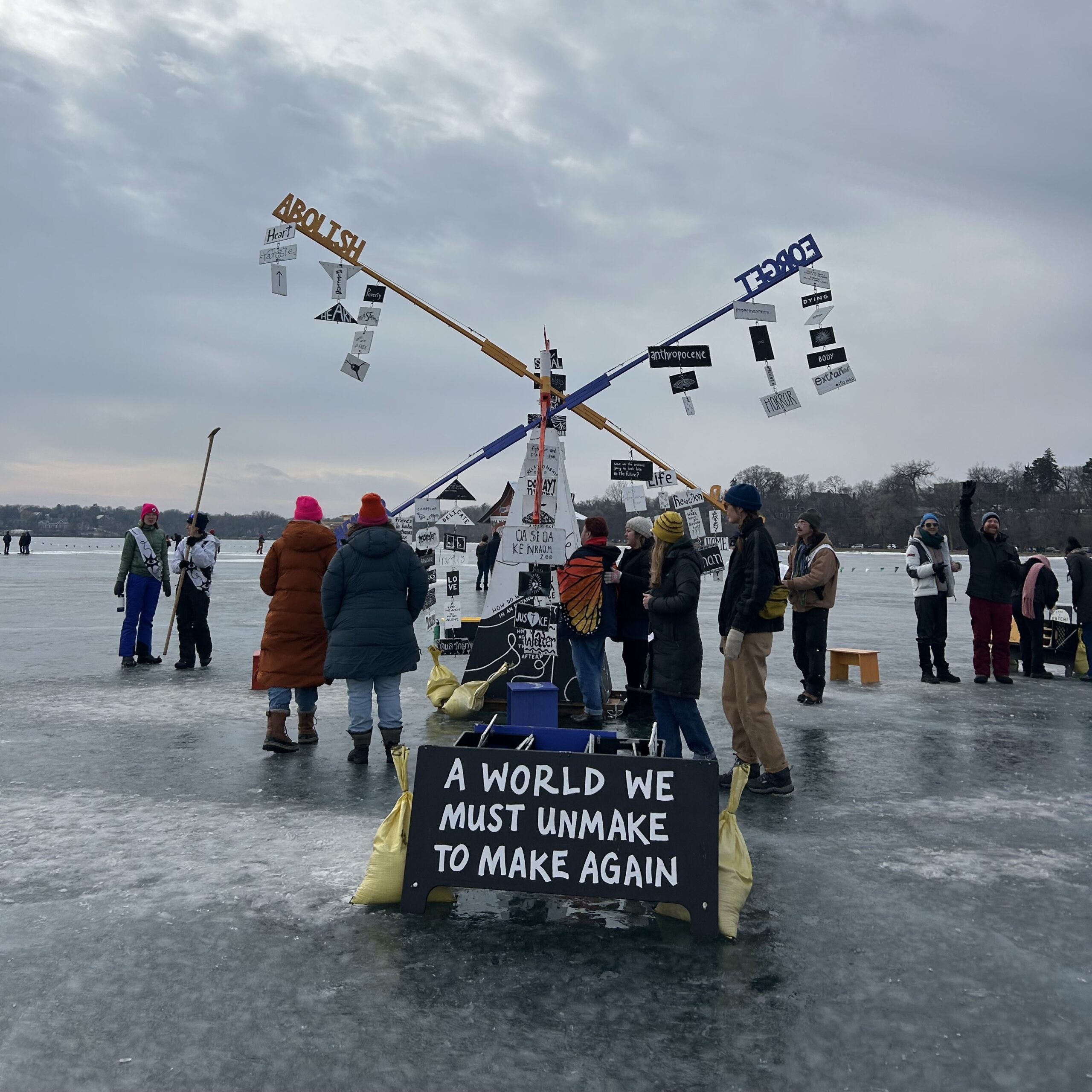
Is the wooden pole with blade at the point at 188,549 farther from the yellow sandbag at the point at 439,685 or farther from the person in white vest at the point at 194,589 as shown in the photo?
the yellow sandbag at the point at 439,685

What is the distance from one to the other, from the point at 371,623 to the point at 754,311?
4.54 meters

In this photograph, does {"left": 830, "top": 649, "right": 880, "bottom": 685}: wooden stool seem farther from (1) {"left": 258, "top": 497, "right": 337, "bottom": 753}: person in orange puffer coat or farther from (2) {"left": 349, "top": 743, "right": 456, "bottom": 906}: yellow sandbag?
(2) {"left": 349, "top": 743, "right": 456, "bottom": 906}: yellow sandbag

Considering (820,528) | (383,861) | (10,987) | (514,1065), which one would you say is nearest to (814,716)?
(820,528)

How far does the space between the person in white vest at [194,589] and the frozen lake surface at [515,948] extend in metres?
4.22

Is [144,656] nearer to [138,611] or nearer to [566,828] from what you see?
[138,611]

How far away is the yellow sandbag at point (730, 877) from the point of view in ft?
11.7

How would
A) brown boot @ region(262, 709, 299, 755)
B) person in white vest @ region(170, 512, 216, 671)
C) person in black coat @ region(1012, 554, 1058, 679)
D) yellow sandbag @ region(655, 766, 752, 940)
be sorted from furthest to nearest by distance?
person in black coat @ region(1012, 554, 1058, 679)
person in white vest @ region(170, 512, 216, 671)
brown boot @ region(262, 709, 299, 755)
yellow sandbag @ region(655, 766, 752, 940)

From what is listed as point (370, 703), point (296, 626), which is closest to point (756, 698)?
point (370, 703)

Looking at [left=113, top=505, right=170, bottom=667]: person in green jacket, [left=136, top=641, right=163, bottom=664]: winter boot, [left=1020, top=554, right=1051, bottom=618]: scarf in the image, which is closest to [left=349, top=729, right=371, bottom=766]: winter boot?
[left=113, top=505, right=170, bottom=667]: person in green jacket

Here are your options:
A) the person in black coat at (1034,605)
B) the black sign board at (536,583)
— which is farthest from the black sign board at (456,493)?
the person in black coat at (1034,605)

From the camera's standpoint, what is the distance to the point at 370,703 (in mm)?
6531

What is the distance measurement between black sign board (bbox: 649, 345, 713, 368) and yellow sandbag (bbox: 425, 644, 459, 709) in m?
3.35

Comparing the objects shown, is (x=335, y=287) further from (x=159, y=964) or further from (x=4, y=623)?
(x=4, y=623)

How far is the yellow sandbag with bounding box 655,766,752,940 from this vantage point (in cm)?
358
